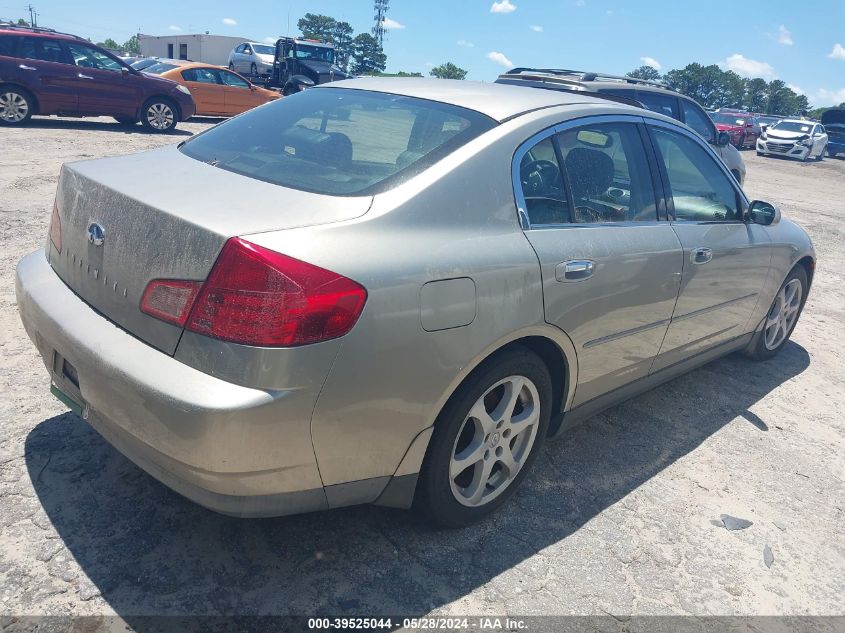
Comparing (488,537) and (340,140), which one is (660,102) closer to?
(340,140)

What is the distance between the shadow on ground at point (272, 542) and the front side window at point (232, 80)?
1599 cm

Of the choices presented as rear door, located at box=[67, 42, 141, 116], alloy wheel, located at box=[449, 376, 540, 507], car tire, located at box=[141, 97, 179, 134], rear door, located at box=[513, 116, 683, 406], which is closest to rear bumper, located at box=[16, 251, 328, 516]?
alloy wheel, located at box=[449, 376, 540, 507]

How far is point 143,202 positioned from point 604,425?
2649mm

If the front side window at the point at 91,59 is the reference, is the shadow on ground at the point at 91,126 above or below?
below

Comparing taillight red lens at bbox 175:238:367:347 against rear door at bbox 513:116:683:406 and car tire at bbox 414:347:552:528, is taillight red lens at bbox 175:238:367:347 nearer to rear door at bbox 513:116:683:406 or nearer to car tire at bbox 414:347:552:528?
car tire at bbox 414:347:552:528

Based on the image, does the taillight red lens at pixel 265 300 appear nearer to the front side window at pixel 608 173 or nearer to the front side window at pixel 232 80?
the front side window at pixel 608 173

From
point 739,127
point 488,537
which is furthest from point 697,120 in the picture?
point 739,127

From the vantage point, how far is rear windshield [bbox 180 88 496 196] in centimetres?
247

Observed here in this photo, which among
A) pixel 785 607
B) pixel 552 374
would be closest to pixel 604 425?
pixel 552 374

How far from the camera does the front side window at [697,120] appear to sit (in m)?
9.58

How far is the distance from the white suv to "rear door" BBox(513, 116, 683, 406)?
2797cm

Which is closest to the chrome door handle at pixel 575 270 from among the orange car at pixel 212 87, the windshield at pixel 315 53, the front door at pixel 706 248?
the front door at pixel 706 248

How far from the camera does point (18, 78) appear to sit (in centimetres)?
1188

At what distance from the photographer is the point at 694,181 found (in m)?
→ 3.81
